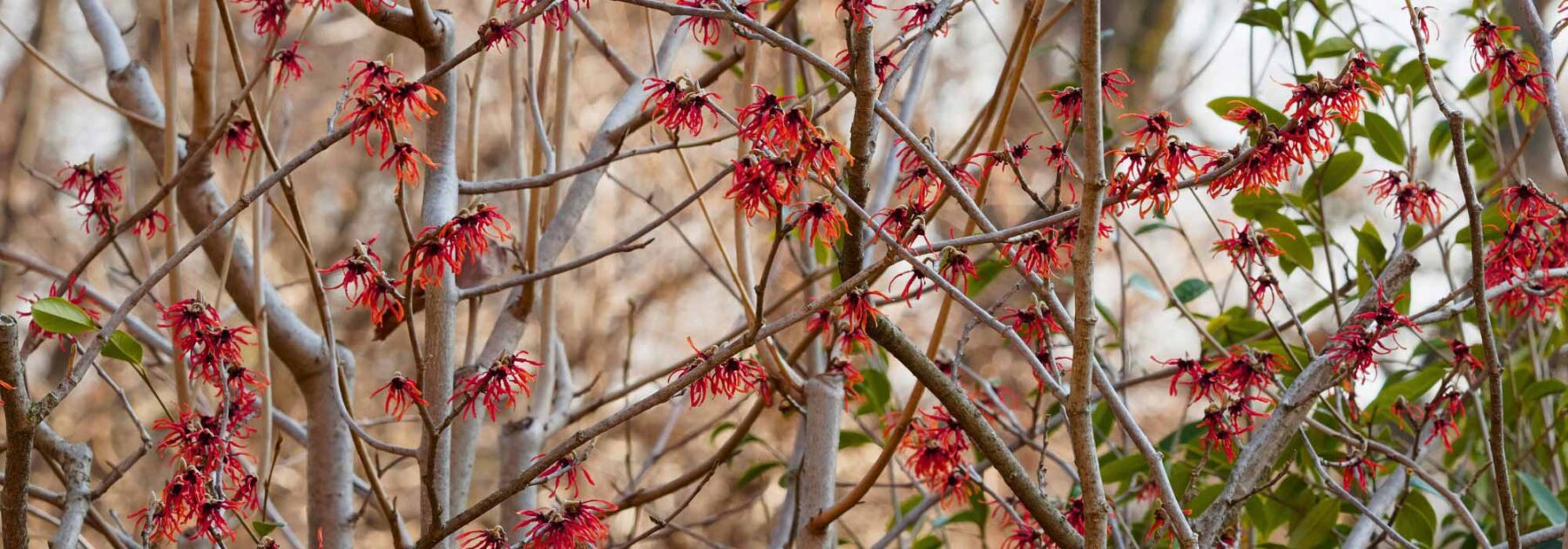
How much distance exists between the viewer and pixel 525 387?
2.49 ft

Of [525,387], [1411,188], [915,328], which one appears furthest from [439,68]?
[915,328]

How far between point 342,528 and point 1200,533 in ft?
2.23

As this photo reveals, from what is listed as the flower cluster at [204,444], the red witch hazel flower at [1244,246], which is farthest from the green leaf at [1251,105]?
the flower cluster at [204,444]

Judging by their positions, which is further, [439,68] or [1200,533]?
[1200,533]

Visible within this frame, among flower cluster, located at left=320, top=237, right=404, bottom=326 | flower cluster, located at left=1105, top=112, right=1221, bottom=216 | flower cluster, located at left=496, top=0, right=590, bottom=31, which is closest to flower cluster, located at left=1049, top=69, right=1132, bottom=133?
flower cluster, located at left=1105, top=112, right=1221, bottom=216

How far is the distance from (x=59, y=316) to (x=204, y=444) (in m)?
0.12

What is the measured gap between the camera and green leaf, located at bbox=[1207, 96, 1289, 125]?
102 centimetres

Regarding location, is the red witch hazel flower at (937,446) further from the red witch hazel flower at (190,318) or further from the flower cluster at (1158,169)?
the red witch hazel flower at (190,318)

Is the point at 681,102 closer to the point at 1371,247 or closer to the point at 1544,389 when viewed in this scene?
the point at 1371,247

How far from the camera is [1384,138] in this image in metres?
1.24

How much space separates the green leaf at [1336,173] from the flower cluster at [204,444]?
96cm

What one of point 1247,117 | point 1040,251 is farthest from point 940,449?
point 1247,117

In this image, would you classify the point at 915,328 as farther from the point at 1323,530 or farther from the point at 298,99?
the point at 1323,530

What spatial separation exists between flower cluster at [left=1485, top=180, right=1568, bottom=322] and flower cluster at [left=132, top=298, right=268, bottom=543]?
0.85m
